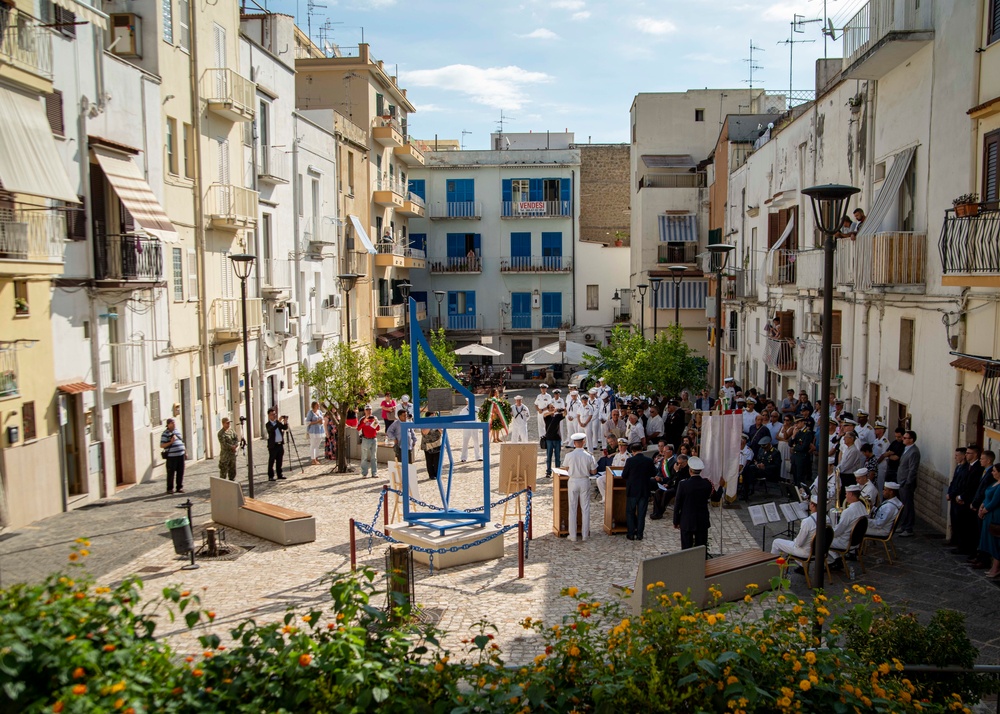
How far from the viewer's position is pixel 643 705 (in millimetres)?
5383

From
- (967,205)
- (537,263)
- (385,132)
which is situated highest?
(385,132)

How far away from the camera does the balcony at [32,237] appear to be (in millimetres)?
15445

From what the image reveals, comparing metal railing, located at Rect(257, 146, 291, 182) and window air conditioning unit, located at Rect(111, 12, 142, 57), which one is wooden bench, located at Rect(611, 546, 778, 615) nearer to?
window air conditioning unit, located at Rect(111, 12, 142, 57)

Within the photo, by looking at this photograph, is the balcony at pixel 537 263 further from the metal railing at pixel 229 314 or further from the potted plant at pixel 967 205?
the potted plant at pixel 967 205

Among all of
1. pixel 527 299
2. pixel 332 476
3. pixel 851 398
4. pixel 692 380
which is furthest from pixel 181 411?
pixel 527 299

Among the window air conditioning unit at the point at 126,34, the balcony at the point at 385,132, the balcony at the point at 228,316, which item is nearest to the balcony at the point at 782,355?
the balcony at the point at 228,316

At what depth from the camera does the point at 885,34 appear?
1603 centimetres

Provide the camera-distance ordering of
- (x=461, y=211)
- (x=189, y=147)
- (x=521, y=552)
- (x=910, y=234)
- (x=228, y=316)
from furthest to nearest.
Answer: (x=461, y=211) → (x=228, y=316) → (x=189, y=147) → (x=910, y=234) → (x=521, y=552)

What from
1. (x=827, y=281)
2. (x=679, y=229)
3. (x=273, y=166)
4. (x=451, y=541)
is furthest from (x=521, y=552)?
(x=679, y=229)

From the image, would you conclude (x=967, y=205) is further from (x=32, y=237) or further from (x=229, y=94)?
(x=229, y=94)

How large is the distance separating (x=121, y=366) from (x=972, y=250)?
1741cm

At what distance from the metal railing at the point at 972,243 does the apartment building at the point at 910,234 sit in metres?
0.03

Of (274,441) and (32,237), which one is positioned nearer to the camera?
(32,237)

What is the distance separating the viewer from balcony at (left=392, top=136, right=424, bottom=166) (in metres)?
46.1
